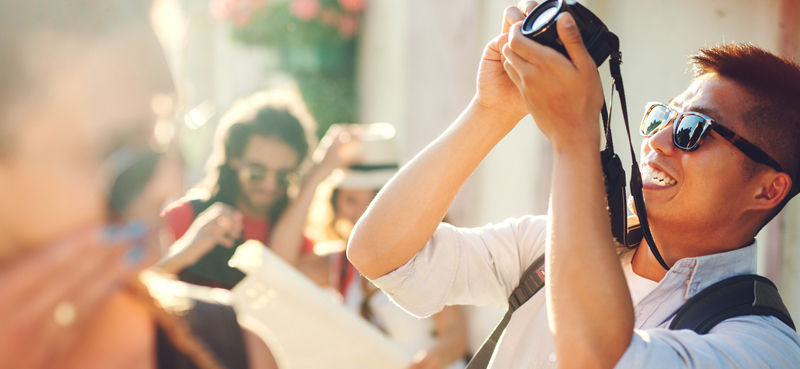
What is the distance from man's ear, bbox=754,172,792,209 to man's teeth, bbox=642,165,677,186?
0.18 meters

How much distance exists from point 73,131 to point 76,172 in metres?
0.04

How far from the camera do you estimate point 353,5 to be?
7.48 meters

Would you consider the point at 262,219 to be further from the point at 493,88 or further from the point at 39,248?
the point at 39,248

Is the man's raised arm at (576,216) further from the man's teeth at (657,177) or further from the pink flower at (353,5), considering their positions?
the pink flower at (353,5)

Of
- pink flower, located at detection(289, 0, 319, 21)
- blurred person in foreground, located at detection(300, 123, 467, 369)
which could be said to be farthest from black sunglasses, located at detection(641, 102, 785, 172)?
pink flower, located at detection(289, 0, 319, 21)

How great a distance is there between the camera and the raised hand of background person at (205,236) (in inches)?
108

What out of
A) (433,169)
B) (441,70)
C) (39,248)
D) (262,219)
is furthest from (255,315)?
(441,70)

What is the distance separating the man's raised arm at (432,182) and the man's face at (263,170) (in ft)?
6.31

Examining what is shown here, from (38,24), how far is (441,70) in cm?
349

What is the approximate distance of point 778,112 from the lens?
4.69 ft

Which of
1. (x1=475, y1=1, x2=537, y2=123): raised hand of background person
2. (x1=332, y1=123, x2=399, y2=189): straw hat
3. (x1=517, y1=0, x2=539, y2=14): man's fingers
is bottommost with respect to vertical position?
(x1=332, y1=123, x2=399, y2=189): straw hat

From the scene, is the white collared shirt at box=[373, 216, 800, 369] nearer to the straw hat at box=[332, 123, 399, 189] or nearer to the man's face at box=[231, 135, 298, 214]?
the man's face at box=[231, 135, 298, 214]

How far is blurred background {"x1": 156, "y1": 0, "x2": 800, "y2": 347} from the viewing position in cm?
229

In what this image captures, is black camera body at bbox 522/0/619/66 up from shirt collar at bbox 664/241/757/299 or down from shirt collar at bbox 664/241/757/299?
up
